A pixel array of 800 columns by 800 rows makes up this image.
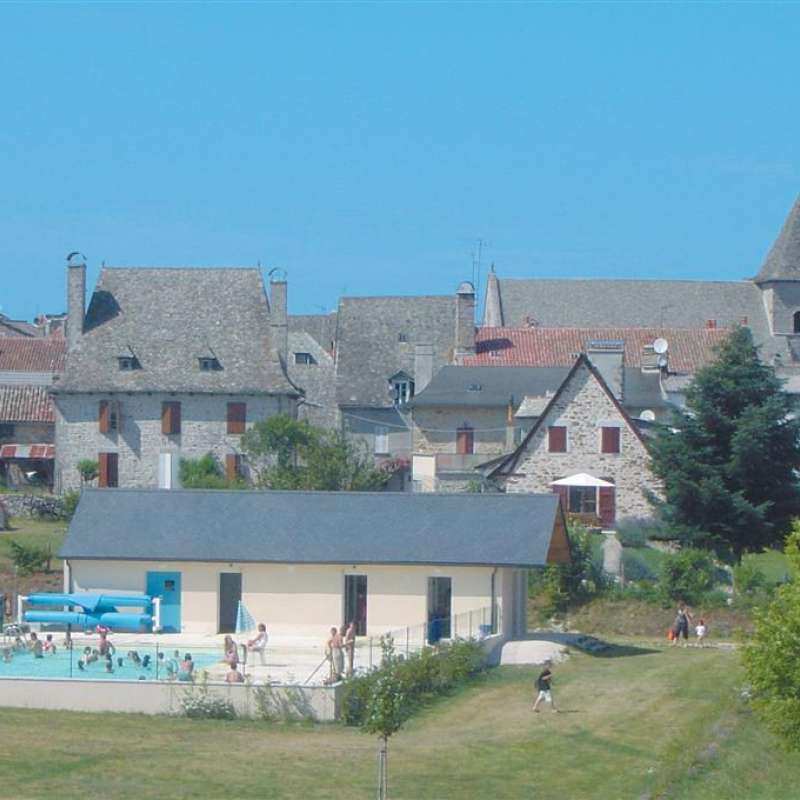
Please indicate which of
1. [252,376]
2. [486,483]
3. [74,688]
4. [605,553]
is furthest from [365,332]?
[74,688]

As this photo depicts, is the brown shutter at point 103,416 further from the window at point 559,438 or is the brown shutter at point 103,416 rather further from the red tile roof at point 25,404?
the window at point 559,438

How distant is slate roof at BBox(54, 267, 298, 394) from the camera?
6444cm

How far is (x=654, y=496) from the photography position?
52.8 metres

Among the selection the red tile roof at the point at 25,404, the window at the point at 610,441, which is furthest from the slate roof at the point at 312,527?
the red tile roof at the point at 25,404

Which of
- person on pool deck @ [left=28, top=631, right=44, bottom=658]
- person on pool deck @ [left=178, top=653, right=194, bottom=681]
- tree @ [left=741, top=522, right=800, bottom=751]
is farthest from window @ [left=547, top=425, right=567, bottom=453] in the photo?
tree @ [left=741, top=522, right=800, bottom=751]

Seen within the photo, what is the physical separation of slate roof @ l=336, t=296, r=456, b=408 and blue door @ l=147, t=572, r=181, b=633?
3082 centimetres

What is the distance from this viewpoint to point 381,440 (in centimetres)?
7188

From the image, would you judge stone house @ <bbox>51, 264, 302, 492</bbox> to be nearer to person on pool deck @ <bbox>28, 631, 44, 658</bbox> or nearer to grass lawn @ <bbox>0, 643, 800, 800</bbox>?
person on pool deck @ <bbox>28, 631, 44, 658</bbox>

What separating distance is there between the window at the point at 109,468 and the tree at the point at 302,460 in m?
4.70

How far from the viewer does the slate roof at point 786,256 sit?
89562 millimetres

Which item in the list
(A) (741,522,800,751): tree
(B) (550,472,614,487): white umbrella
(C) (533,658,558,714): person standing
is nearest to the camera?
(A) (741,522,800,751): tree

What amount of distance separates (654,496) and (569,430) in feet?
11.0

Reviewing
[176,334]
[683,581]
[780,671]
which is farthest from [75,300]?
[780,671]

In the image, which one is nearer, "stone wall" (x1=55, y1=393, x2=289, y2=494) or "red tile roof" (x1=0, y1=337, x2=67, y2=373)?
"stone wall" (x1=55, y1=393, x2=289, y2=494)
